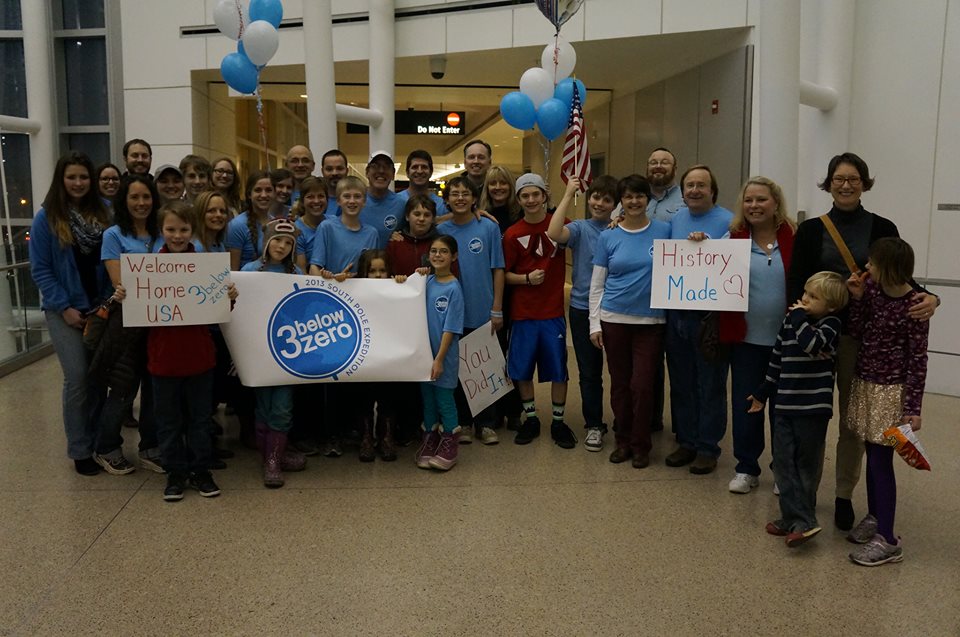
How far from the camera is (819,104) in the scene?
22.3 feet

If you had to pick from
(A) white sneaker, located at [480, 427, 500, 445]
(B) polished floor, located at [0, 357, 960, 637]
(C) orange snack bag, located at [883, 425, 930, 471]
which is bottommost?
(B) polished floor, located at [0, 357, 960, 637]

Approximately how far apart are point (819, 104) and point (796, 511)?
452 cm

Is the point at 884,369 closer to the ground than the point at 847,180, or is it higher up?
closer to the ground

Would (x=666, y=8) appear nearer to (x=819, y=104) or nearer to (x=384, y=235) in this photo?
(x=819, y=104)

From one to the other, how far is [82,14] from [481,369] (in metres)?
8.59

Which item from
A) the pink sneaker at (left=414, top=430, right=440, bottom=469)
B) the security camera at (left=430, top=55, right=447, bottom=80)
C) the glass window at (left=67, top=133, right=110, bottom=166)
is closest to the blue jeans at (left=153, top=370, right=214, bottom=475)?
the pink sneaker at (left=414, top=430, right=440, bottom=469)

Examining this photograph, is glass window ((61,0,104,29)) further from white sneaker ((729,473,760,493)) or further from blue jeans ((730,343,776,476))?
white sneaker ((729,473,760,493))

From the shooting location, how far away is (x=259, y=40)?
20.9 ft

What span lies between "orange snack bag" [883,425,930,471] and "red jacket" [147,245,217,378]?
3358 mm

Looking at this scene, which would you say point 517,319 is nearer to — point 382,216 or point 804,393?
point 382,216

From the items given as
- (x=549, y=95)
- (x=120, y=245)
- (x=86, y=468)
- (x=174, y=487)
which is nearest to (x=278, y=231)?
(x=120, y=245)

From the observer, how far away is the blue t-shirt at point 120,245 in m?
4.14

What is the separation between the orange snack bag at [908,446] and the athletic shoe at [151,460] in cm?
387

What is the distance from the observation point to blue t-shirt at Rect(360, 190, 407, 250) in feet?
16.8
